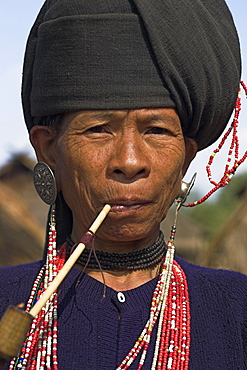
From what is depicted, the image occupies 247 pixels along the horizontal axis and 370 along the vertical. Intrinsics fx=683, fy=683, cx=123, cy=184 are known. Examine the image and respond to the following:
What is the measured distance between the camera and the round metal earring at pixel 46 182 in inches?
98.3

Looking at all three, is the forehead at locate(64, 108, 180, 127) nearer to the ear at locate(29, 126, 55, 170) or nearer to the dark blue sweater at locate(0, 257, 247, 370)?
the ear at locate(29, 126, 55, 170)

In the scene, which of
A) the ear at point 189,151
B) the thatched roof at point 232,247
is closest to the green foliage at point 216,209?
the thatched roof at point 232,247

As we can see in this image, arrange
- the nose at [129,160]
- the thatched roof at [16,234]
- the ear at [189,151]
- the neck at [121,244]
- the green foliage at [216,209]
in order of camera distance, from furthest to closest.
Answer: the green foliage at [216,209] < the thatched roof at [16,234] < the ear at [189,151] < the neck at [121,244] < the nose at [129,160]

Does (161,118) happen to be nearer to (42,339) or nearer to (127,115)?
(127,115)

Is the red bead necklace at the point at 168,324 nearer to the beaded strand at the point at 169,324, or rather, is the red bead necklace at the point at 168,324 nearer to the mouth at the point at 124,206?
the beaded strand at the point at 169,324

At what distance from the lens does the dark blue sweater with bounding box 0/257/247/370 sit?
7.70ft

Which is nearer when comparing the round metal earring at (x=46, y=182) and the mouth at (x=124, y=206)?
the mouth at (x=124, y=206)

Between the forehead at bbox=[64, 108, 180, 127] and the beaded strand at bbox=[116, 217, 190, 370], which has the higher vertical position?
the forehead at bbox=[64, 108, 180, 127]

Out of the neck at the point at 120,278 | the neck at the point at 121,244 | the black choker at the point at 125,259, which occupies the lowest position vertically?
the neck at the point at 120,278

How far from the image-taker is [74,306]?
8.06ft

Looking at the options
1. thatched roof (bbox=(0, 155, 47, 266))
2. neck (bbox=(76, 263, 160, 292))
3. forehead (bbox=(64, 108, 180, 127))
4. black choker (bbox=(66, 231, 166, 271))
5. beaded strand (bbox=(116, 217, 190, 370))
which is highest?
forehead (bbox=(64, 108, 180, 127))

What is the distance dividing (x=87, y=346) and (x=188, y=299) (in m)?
0.42

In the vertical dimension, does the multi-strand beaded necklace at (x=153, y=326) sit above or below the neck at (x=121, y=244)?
below

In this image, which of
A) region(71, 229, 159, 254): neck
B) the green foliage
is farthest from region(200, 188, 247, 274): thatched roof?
A: the green foliage
